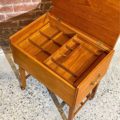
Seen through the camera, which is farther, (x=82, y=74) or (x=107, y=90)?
(x=107, y=90)

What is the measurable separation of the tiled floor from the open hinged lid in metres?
0.56

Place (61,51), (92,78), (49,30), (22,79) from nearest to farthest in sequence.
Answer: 1. (92,78)
2. (61,51)
3. (49,30)
4. (22,79)

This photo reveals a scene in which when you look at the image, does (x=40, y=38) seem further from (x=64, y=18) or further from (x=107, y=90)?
(x=107, y=90)

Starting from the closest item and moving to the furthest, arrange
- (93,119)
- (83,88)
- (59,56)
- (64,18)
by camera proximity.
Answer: (83,88), (59,56), (64,18), (93,119)

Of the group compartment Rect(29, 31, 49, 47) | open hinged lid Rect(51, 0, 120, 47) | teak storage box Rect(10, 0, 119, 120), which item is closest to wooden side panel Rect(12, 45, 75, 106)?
teak storage box Rect(10, 0, 119, 120)

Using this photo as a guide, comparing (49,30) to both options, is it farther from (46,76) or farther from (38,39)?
(46,76)

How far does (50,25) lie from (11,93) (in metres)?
0.58

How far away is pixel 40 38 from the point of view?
61.1 inches

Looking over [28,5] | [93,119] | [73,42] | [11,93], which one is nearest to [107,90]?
[93,119]

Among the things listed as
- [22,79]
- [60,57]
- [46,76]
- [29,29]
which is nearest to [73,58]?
[60,57]

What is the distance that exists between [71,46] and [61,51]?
0.25 feet

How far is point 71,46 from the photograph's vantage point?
151 centimetres

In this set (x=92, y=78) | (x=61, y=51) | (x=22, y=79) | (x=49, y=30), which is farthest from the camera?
(x=22, y=79)

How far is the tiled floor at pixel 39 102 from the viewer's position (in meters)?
1.74
